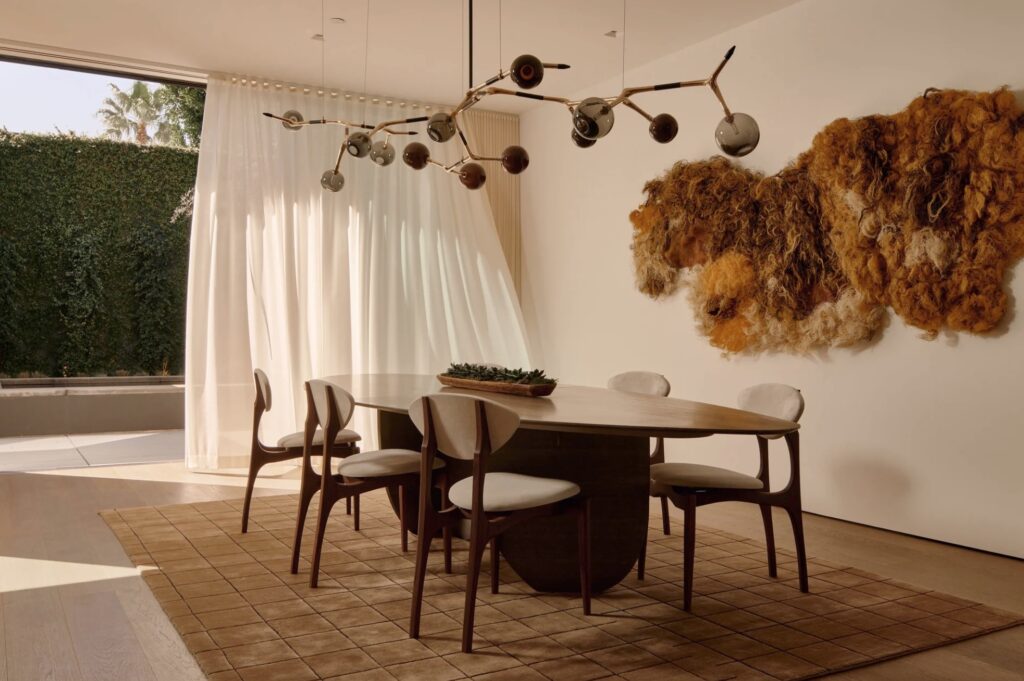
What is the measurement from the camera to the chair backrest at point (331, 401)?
3494 mm

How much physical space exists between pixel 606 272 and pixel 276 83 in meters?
2.80

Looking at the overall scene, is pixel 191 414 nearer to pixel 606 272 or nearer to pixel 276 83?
pixel 276 83

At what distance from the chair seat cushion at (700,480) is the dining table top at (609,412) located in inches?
10.5

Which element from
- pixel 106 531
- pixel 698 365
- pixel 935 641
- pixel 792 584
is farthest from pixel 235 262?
pixel 935 641

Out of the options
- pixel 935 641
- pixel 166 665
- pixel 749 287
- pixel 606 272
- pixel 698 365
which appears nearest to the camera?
pixel 166 665

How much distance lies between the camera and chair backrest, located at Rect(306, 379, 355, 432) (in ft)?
11.5

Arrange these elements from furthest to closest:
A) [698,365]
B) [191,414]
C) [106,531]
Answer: [191,414] → [698,365] → [106,531]

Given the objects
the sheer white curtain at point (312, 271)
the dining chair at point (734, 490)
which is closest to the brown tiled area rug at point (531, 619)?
the dining chair at point (734, 490)

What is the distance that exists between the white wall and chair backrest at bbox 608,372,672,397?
1.04 m

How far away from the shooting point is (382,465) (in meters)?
3.53

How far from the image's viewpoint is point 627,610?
3238 mm

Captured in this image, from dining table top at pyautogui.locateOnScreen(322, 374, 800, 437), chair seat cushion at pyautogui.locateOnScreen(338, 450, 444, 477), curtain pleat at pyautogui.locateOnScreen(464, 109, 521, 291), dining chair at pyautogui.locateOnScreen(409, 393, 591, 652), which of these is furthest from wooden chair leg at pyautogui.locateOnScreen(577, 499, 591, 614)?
curtain pleat at pyautogui.locateOnScreen(464, 109, 521, 291)

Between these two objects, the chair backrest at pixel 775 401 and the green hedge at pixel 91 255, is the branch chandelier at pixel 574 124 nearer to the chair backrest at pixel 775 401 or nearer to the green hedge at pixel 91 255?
the chair backrest at pixel 775 401

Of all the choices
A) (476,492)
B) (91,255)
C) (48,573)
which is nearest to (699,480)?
(476,492)
